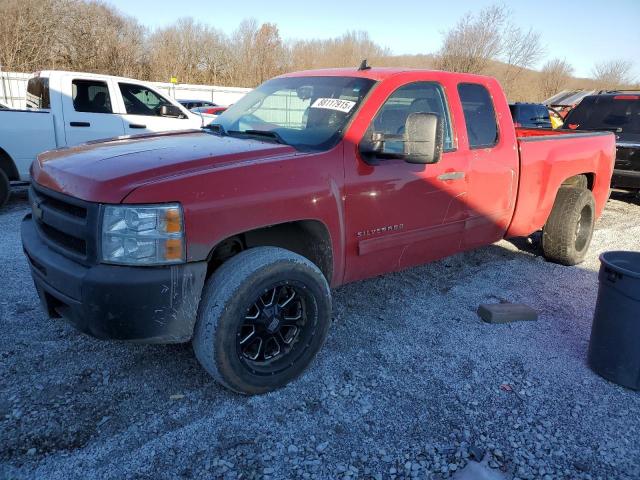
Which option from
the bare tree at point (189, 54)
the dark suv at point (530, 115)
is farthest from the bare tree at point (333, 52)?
the dark suv at point (530, 115)

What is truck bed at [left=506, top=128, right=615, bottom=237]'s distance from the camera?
438 cm

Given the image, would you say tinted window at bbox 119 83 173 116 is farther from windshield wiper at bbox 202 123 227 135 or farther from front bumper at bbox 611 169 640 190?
front bumper at bbox 611 169 640 190

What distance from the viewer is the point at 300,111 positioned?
11.4ft

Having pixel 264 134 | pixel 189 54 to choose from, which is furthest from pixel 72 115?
pixel 189 54

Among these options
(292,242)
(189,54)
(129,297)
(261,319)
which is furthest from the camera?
(189,54)

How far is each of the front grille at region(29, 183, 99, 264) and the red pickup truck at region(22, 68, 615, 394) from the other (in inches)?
0.4

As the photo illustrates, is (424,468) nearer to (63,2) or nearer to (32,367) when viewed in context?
(32,367)

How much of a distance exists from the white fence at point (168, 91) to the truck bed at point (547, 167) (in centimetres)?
1043

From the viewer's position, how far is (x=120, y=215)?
231 cm

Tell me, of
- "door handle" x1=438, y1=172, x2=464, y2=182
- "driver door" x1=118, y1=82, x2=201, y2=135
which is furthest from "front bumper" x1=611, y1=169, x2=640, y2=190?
"driver door" x1=118, y1=82, x2=201, y2=135

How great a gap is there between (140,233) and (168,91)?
78.7 feet

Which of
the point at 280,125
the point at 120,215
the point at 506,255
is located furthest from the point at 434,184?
the point at 506,255

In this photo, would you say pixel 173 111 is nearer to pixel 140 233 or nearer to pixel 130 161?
pixel 130 161

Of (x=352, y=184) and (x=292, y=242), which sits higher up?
(x=352, y=184)
